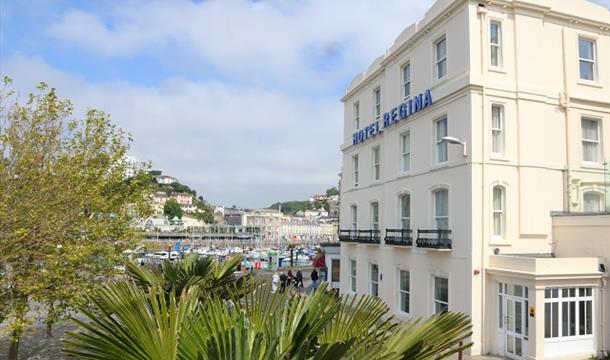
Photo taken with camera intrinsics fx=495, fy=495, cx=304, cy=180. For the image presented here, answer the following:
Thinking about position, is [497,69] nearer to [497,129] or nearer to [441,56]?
[497,129]

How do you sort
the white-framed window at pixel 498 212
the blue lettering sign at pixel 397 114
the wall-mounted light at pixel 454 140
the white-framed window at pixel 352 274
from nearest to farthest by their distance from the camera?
the wall-mounted light at pixel 454 140 < the white-framed window at pixel 498 212 < the blue lettering sign at pixel 397 114 < the white-framed window at pixel 352 274

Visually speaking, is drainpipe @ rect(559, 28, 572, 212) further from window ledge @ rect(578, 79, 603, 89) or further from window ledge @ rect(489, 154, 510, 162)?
window ledge @ rect(489, 154, 510, 162)

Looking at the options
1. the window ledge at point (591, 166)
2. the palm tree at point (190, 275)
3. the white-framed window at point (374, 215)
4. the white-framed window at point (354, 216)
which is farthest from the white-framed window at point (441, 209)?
the palm tree at point (190, 275)

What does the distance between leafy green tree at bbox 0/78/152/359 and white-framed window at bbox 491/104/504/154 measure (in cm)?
1283

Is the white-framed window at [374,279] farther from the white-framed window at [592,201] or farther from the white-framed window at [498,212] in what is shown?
the white-framed window at [592,201]

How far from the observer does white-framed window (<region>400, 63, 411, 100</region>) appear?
74.3 feet

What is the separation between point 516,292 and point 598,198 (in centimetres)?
621

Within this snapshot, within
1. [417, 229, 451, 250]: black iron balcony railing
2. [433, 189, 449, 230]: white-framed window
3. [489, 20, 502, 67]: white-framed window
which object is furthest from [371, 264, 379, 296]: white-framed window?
[489, 20, 502, 67]: white-framed window

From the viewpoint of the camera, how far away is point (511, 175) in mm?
18062

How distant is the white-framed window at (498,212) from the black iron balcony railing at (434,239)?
167 cm

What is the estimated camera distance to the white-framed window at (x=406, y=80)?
22656mm

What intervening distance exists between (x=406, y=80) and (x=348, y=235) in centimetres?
989

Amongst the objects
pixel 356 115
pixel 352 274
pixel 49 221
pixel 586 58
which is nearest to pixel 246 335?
pixel 49 221

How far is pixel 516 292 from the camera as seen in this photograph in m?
16.5
